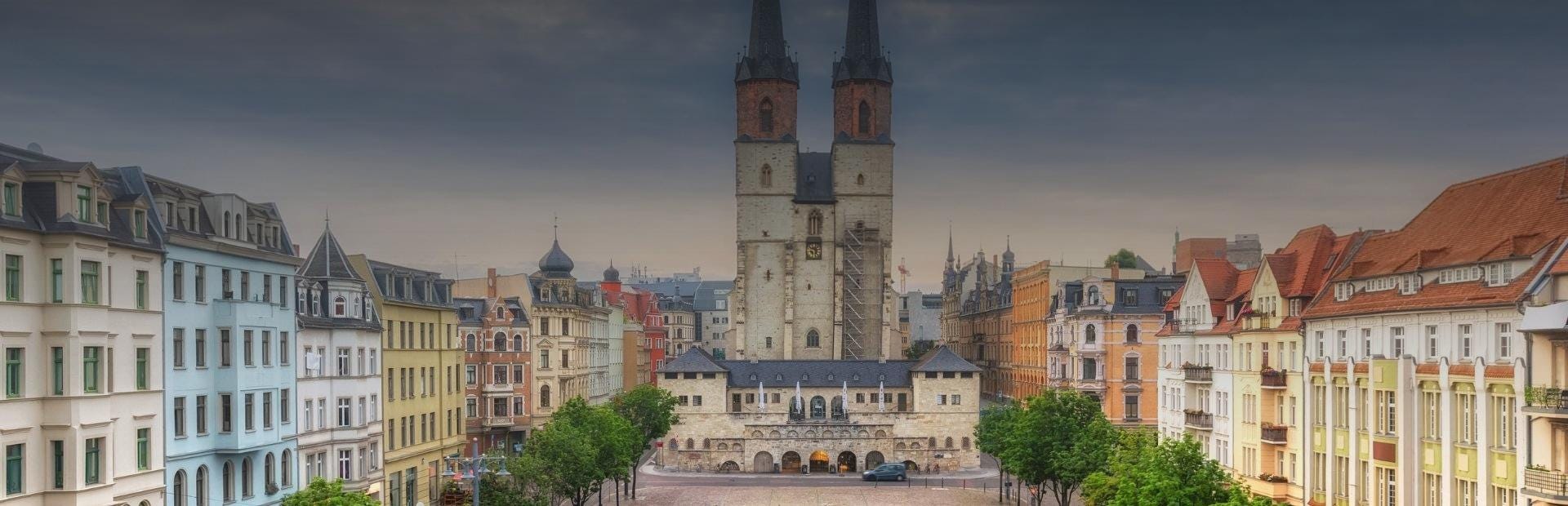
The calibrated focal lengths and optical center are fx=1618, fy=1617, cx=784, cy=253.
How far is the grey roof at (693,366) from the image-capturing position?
453 ft

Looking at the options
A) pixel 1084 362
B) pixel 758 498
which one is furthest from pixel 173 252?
pixel 1084 362

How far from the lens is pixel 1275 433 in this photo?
65.4 metres

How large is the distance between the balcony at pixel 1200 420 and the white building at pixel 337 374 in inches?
1510

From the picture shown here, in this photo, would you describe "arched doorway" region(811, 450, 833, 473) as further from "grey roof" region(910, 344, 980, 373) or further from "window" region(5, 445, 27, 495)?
"window" region(5, 445, 27, 495)

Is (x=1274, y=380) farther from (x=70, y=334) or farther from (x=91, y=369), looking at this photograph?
(x=70, y=334)

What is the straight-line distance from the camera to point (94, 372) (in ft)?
156

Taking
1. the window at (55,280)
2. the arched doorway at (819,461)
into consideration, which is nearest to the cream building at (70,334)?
the window at (55,280)

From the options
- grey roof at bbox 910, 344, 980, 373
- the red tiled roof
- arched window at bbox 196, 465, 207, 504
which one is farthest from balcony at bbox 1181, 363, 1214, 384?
grey roof at bbox 910, 344, 980, 373

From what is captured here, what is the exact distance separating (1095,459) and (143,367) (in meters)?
47.9

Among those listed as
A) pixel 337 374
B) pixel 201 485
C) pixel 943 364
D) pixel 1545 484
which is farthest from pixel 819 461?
pixel 1545 484

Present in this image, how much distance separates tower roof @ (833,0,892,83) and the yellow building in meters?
84.1

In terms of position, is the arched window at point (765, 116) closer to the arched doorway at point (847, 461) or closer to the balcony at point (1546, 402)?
the arched doorway at point (847, 461)

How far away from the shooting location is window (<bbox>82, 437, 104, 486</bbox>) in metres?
46.4

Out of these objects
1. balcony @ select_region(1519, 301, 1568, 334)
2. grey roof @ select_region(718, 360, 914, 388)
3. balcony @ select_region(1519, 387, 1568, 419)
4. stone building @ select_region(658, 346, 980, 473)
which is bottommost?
stone building @ select_region(658, 346, 980, 473)
